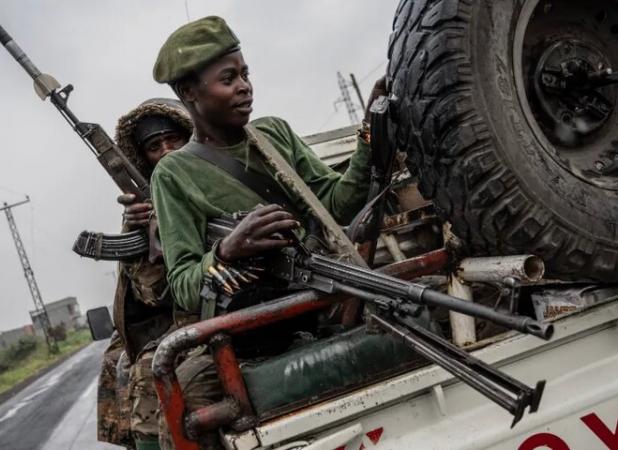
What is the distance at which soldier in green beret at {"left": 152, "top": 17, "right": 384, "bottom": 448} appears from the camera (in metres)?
1.91

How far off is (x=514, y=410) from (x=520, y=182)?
2.16ft

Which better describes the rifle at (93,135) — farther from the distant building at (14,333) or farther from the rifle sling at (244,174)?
the distant building at (14,333)

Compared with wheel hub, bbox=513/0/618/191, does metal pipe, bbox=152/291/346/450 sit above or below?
below

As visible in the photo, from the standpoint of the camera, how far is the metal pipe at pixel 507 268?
1.48 m

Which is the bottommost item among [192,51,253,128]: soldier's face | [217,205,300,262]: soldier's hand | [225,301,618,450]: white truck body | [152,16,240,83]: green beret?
[225,301,618,450]: white truck body

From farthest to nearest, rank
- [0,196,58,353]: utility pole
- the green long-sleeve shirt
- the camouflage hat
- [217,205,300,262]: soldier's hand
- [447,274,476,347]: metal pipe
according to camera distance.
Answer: [0,196,58,353]: utility pole, the camouflage hat, the green long-sleeve shirt, [447,274,476,347]: metal pipe, [217,205,300,262]: soldier's hand

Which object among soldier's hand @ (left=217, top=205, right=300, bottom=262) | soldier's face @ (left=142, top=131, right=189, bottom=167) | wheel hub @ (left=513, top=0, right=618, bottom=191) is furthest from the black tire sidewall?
soldier's face @ (left=142, top=131, right=189, bottom=167)

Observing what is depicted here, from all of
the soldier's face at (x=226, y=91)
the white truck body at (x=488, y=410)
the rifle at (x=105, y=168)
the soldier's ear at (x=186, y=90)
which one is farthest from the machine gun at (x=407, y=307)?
the rifle at (x=105, y=168)

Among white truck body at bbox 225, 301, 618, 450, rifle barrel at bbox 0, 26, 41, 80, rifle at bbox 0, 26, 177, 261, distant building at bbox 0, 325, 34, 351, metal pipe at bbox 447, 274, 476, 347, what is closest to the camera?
white truck body at bbox 225, 301, 618, 450

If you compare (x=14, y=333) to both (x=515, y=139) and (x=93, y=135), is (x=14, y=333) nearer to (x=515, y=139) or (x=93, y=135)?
(x=93, y=135)

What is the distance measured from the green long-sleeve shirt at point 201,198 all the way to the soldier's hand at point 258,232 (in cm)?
11

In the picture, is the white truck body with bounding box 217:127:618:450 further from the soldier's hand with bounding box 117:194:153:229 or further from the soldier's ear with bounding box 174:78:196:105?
the soldier's hand with bounding box 117:194:153:229

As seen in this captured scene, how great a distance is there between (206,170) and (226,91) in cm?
28

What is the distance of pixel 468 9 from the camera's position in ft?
5.38
